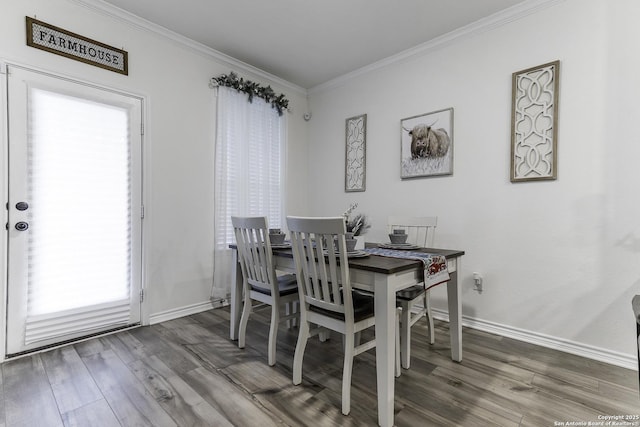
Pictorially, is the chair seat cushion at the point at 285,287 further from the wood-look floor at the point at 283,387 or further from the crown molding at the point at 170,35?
the crown molding at the point at 170,35

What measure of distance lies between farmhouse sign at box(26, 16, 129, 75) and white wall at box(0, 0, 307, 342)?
0.05m

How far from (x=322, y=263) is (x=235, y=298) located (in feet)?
3.85

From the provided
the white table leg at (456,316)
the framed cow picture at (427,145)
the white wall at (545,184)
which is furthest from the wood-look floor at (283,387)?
the framed cow picture at (427,145)

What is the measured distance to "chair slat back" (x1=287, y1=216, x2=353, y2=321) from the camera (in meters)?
1.59

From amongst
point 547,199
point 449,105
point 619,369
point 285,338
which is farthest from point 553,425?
point 449,105

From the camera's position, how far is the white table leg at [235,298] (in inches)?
98.3

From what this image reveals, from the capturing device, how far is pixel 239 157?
3.46m

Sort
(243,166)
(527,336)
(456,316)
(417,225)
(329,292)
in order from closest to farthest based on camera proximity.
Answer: (329,292), (456,316), (527,336), (417,225), (243,166)

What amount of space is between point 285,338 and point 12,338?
1871 millimetres

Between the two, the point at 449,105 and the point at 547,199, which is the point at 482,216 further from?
the point at 449,105

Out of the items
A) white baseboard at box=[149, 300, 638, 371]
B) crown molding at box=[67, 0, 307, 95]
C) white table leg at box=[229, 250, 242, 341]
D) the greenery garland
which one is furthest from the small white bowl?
crown molding at box=[67, 0, 307, 95]

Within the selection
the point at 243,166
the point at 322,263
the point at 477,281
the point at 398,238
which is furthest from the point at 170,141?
the point at 477,281

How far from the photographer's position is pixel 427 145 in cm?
305

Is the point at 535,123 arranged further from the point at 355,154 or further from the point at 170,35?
the point at 170,35
